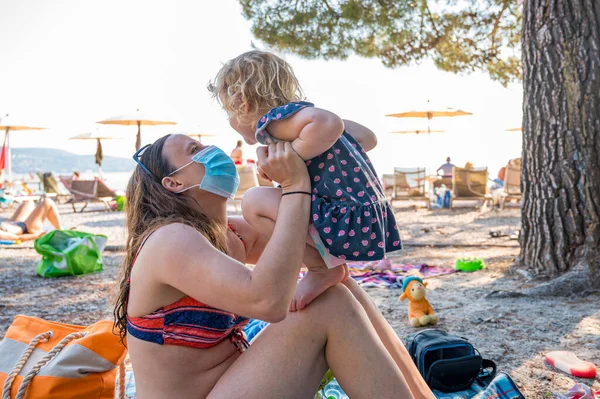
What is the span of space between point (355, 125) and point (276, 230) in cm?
76

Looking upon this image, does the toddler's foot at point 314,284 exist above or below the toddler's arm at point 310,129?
below

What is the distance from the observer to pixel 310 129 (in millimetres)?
1641

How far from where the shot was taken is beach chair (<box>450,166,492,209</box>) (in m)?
12.2

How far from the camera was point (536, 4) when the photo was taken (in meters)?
4.63

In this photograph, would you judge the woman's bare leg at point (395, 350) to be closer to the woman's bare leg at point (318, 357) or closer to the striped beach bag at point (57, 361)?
the woman's bare leg at point (318, 357)

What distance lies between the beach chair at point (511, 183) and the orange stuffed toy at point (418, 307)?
879cm

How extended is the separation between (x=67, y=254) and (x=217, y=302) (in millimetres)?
4808

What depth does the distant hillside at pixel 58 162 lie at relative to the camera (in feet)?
201

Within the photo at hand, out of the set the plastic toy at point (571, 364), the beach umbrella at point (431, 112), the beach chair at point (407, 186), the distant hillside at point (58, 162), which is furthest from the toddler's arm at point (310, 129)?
the distant hillside at point (58, 162)

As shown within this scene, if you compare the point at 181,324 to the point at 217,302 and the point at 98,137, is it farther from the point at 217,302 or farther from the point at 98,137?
the point at 98,137

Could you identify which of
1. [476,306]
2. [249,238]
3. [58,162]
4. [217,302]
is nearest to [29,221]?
[476,306]

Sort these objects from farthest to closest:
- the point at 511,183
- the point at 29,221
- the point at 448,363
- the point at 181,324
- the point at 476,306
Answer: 1. the point at 511,183
2. the point at 29,221
3. the point at 476,306
4. the point at 448,363
5. the point at 181,324

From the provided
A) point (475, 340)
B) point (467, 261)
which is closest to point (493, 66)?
point (467, 261)

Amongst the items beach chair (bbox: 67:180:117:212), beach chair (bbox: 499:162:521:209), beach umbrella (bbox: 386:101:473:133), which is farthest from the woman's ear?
beach umbrella (bbox: 386:101:473:133)
